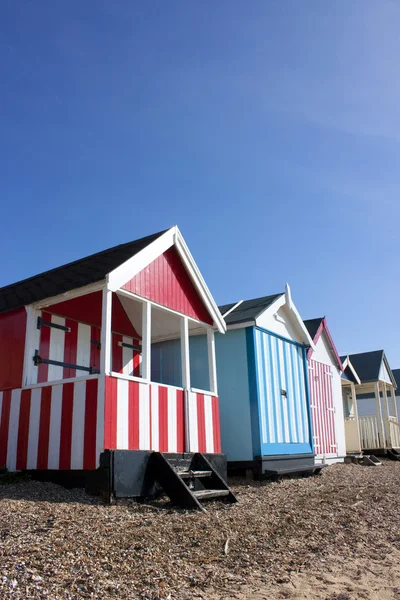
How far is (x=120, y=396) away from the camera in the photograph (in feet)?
22.6

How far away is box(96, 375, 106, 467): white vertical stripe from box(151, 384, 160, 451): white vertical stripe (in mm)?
1070

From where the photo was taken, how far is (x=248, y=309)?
38.5 feet

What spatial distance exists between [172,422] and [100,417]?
162 cm

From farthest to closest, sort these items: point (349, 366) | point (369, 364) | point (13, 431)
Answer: point (369, 364) < point (349, 366) < point (13, 431)

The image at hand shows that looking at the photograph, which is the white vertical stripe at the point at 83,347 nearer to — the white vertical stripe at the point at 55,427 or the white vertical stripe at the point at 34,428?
the white vertical stripe at the point at 34,428

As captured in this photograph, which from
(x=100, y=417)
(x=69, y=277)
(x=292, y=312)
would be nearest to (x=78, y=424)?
(x=100, y=417)

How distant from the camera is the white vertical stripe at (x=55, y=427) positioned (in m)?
6.93

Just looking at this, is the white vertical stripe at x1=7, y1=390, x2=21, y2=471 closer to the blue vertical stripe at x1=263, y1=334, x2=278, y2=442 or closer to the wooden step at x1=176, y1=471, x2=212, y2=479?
the wooden step at x1=176, y1=471, x2=212, y2=479

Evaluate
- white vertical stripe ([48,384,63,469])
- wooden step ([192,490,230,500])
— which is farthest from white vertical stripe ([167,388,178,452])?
white vertical stripe ([48,384,63,469])

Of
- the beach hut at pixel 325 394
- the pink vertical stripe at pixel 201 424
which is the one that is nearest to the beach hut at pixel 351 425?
the beach hut at pixel 325 394

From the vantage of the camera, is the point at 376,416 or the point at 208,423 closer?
the point at 208,423

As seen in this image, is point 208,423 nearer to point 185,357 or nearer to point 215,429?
point 215,429

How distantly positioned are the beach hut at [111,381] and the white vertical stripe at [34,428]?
0.04 ft

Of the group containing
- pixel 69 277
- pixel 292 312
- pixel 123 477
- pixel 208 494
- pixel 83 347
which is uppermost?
pixel 292 312
